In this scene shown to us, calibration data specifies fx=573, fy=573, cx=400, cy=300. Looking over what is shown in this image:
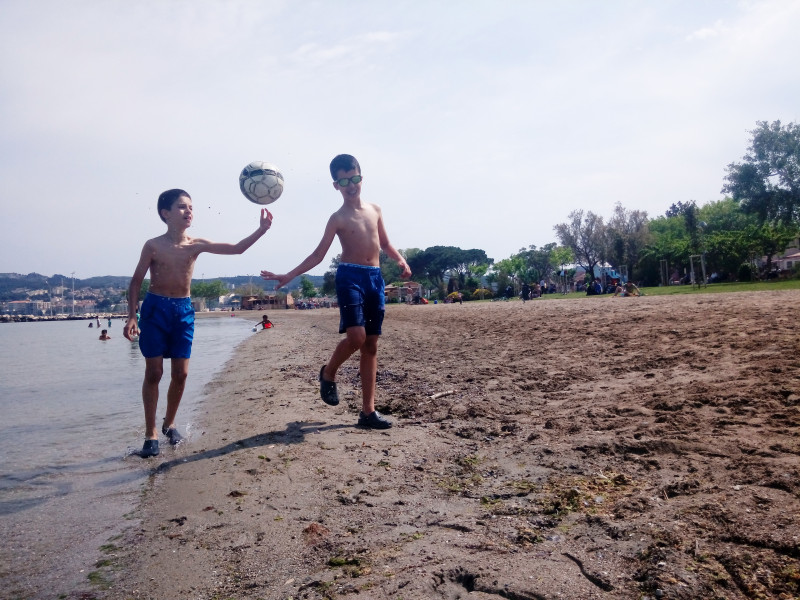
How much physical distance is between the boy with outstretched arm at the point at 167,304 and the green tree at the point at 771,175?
45.8m

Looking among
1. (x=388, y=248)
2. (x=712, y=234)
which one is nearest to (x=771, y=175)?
(x=712, y=234)

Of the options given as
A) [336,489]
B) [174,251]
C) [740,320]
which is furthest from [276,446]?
[740,320]

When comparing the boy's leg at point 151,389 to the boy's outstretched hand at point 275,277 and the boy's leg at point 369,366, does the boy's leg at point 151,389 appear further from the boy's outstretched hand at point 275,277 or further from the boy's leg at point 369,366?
the boy's leg at point 369,366

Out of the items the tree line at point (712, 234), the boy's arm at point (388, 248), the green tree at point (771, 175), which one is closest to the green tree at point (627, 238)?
the tree line at point (712, 234)

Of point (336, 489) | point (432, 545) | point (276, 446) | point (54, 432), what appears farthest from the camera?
point (54, 432)

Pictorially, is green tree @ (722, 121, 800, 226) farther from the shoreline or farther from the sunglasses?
the shoreline

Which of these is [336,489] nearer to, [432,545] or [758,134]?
[432,545]

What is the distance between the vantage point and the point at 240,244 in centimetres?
483

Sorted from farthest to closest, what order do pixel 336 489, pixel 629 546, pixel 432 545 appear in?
pixel 336 489
pixel 432 545
pixel 629 546

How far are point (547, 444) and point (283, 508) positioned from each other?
173 centimetres

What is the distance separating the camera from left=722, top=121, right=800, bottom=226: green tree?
132ft

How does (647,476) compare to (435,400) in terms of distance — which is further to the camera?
(435,400)

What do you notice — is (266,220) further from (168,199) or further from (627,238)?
(627,238)

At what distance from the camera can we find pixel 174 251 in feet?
15.3
